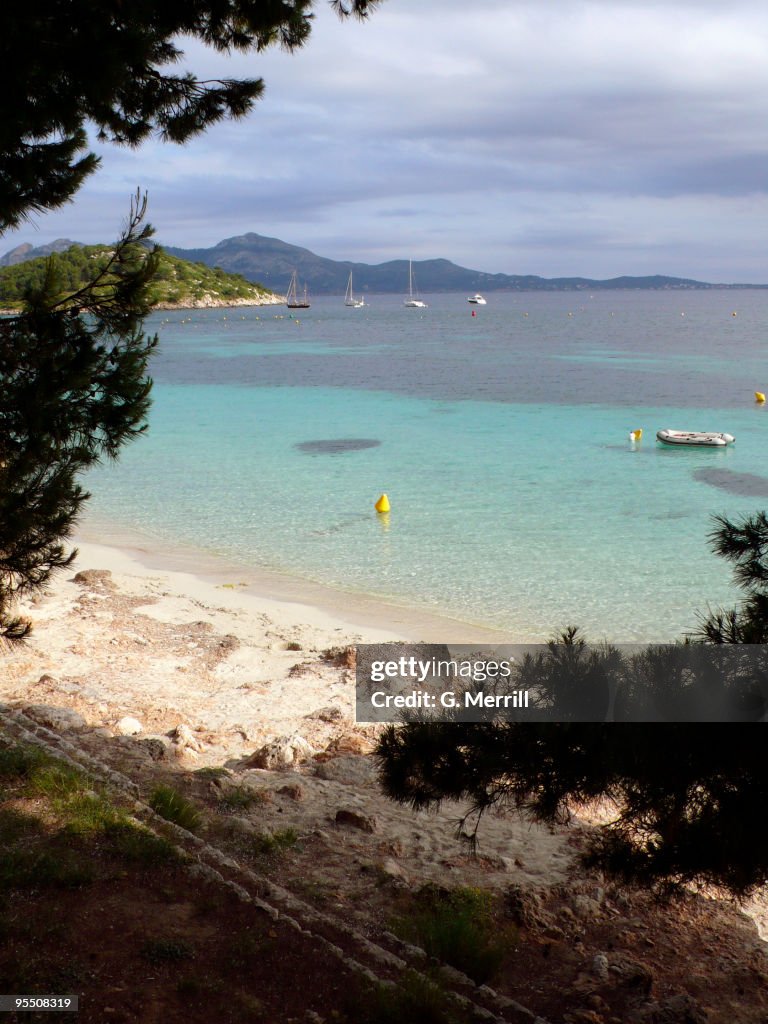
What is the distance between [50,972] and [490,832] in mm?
3856

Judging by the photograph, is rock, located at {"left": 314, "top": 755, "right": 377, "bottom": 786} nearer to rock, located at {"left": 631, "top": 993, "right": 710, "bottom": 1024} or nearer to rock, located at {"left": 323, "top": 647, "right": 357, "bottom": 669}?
rock, located at {"left": 323, "top": 647, "right": 357, "bottom": 669}

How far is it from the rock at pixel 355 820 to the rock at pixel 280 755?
1.17 meters

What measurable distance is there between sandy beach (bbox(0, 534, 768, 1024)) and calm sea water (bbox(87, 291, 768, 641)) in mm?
2109

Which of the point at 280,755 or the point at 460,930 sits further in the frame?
the point at 280,755

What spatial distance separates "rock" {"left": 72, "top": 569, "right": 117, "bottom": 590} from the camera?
45.4ft

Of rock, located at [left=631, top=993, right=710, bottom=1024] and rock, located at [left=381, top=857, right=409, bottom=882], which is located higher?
rock, located at [left=631, top=993, right=710, bottom=1024]

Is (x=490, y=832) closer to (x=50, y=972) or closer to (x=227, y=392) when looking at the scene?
(x=50, y=972)

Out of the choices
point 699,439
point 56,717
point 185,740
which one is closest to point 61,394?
point 56,717

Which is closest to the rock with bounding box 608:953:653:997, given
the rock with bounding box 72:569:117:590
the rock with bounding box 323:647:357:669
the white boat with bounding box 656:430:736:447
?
the rock with bounding box 323:647:357:669

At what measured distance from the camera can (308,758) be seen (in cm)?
784

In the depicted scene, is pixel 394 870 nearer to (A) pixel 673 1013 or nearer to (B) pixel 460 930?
(B) pixel 460 930

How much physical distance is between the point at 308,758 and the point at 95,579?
7.50 meters

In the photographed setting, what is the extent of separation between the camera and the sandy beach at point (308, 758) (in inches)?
211

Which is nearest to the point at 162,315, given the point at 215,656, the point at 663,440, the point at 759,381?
the point at 759,381
